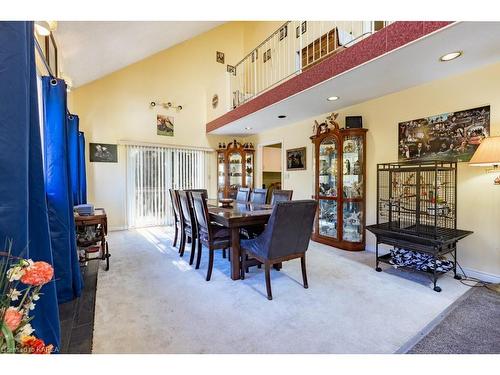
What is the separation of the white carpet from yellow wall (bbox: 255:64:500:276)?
20.7 inches

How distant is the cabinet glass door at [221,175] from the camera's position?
6.38 metres

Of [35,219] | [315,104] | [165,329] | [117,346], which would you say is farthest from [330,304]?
[315,104]

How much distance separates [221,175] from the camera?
6.46 metres

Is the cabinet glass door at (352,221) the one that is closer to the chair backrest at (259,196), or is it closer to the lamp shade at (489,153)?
the chair backrest at (259,196)

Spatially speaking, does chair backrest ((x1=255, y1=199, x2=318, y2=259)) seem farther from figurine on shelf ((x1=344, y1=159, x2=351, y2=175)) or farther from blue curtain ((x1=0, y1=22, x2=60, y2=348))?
figurine on shelf ((x1=344, y1=159, x2=351, y2=175))

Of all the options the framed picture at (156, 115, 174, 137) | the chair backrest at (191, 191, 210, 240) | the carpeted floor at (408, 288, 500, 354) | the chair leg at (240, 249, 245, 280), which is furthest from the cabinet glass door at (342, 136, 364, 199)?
the framed picture at (156, 115, 174, 137)

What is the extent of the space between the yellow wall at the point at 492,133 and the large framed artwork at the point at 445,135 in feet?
0.24

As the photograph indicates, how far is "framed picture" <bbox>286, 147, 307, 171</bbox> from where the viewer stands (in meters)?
5.02

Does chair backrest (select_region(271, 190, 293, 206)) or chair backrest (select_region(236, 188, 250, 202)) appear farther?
chair backrest (select_region(236, 188, 250, 202))

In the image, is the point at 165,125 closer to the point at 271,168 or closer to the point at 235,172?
the point at 235,172

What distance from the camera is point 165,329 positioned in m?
1.85

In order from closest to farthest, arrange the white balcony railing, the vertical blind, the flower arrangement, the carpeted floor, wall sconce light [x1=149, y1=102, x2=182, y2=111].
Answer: the flower arrangement
the carpeted floor
the white balcony railing
the vertical blind
wall sconce light [x1=149, y1=102, x2=182, y2=111]

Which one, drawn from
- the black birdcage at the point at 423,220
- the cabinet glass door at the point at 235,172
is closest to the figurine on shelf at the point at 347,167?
the black birdcage at the point at 423,220
